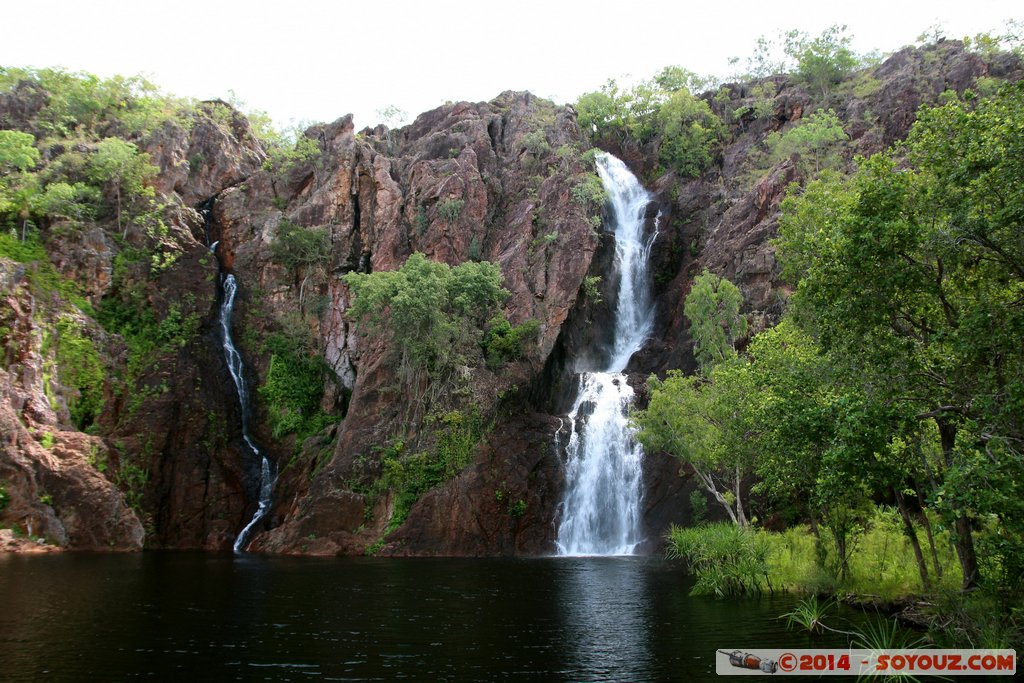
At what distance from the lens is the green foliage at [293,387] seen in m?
50.3

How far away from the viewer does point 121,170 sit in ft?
Result: 184

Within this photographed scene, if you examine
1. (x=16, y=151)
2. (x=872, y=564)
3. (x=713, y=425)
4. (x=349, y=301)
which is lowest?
(x=872, y=564)

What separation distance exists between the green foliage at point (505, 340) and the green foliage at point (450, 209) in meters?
12.0

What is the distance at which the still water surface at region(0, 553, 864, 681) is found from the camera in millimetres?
13531

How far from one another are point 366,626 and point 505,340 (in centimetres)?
3184

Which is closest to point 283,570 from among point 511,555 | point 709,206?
point 511,555

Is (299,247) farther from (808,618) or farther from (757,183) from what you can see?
(808,618)

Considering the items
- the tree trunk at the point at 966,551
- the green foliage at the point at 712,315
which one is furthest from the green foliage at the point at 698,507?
the tree trunk at the point at 966,551

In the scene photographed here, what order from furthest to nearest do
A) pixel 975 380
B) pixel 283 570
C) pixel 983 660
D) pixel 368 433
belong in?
pixel 368 433 < pixel 283 570 < pixel 975 380 < pixel 983 660

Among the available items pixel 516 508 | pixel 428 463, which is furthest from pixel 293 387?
pixel 516 508

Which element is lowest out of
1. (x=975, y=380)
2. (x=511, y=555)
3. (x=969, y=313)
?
(x=511, y=555)

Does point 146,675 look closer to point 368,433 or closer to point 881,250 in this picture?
point 881,250

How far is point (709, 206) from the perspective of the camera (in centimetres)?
6072

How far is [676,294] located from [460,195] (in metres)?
19.8
